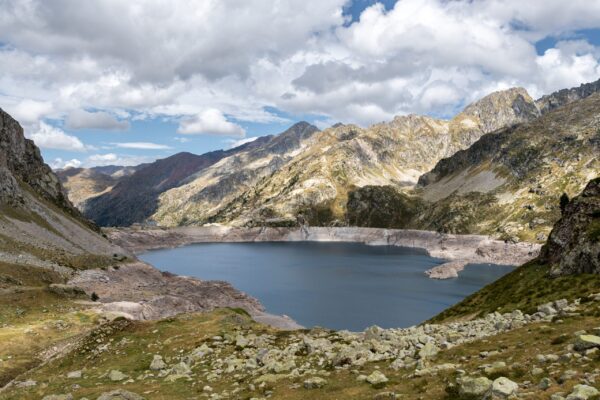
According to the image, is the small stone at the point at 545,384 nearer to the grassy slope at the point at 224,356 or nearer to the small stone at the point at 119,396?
the grassy slope at the point at 224,356

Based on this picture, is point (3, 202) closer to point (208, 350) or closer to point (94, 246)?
point (94, 246)

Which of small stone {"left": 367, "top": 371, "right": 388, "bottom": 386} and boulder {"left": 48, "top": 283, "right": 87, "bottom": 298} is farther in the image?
boulder {"left": 48, "top": 283, "right": 87, "bottom": 298}

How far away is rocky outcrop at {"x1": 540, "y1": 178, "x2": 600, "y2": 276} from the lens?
4884 cm

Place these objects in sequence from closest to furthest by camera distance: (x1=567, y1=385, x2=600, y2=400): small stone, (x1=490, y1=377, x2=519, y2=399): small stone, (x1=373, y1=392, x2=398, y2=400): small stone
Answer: (x1=567, y1=385, x2=600, y2=400): small stone < (x1=490, y1=377, x2=519, y2=399): small stone < (x1=373, y1=392, x2=398, y2=400): small stone

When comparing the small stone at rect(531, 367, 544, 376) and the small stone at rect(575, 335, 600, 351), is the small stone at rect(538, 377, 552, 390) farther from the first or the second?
the small stone at rect(575, 335, 600, 351)

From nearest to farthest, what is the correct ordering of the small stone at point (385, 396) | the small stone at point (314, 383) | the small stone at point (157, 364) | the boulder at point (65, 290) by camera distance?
the small stone at point (385, 396) → the small stone at point (314, 383) → the small stone at point (157, 364) → the boulder at point (65, 290)

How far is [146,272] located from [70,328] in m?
90.2

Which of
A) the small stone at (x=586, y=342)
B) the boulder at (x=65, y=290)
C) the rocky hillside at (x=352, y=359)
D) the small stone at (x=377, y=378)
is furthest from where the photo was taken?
the boulder at (x=65, y=290)

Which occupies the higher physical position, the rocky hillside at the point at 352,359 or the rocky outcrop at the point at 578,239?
the rocky outcrop at the point at 578,239

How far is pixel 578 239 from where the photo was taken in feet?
173

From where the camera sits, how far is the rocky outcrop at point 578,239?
48844 mm

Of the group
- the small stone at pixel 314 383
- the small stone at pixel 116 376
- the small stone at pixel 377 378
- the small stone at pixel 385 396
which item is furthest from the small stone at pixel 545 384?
the small stone at pixel 116 376

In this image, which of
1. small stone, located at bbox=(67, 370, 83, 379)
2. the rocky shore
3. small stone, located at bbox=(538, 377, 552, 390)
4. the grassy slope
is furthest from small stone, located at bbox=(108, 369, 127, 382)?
the rocky shore

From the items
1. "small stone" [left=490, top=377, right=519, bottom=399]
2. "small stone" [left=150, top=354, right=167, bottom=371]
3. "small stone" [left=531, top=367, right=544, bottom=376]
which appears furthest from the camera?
"small stone" [left=150, top=354, right=167, bottom=371]
